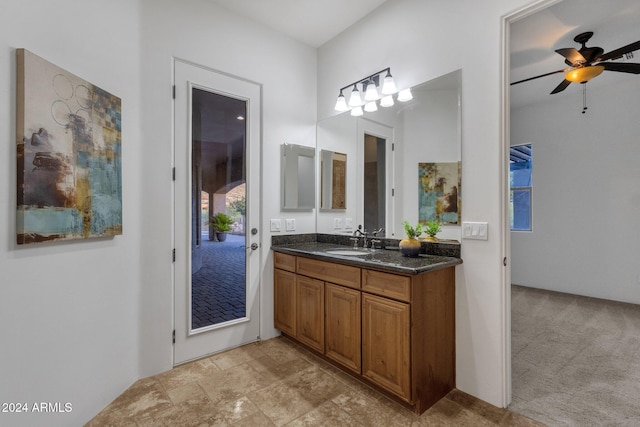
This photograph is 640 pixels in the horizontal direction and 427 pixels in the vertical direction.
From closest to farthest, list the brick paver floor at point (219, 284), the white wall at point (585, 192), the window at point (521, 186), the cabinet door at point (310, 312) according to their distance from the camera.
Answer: the cabinet door at point (310, 312)
the brick paver floor at point (219, 284)
the white wall at point (585, 192)
the window at point (521, 186)

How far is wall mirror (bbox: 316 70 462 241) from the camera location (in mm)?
2121

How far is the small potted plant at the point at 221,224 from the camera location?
8.30 ft

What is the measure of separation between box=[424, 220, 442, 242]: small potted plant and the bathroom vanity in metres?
0.16

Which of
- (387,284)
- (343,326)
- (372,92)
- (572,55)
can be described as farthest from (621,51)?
(343,326)

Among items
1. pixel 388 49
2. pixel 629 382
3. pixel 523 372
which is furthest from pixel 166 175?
pixel 629 382

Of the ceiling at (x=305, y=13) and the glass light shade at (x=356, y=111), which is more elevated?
the ceiling at (x=305, y=13)

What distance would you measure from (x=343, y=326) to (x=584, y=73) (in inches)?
131

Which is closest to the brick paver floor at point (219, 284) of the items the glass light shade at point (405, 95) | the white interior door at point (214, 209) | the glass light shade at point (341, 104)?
the white interior door at point (214, 209)

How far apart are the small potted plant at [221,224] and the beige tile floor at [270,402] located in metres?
1.04

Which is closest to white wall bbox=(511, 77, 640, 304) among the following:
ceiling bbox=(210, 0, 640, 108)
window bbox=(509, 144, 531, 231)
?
window bbox=(509, 144, 531, 231)

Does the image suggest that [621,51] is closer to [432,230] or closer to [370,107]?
[370,107]

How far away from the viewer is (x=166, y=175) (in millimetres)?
2250

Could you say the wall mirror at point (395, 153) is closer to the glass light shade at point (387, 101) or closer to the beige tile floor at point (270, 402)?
the glass light shade at point (387, 101)

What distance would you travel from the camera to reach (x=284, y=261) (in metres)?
2.74
